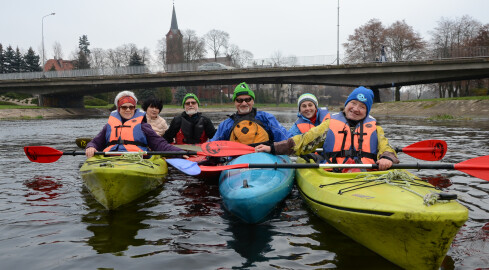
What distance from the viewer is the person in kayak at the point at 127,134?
19.4 ft

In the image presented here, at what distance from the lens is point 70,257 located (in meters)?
3.46

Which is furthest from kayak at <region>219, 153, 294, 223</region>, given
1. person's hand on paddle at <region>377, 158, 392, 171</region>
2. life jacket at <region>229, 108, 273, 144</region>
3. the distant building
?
the distant building

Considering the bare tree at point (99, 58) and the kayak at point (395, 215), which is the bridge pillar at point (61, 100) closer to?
the bare tree at point (99, 58)

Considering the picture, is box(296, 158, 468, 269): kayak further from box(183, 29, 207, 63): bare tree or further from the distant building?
the distant building

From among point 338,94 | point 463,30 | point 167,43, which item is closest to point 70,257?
point 463,30

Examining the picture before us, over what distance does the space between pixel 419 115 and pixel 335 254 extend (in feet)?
86.8

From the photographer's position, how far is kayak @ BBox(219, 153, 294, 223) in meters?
3.93

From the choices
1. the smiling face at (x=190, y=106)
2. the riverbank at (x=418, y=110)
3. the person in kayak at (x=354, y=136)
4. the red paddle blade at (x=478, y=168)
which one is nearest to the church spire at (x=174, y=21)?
the riverbank at (x=418, y=110)

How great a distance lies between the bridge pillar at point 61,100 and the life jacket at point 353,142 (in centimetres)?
4016

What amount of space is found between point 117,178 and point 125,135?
143 cm

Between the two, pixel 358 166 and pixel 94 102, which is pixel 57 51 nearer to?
pixel 94 102

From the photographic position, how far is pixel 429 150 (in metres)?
5.53

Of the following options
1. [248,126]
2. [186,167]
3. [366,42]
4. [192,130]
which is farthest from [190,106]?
[366,42]

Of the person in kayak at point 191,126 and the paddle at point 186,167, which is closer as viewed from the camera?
the paddle at point 186,167
